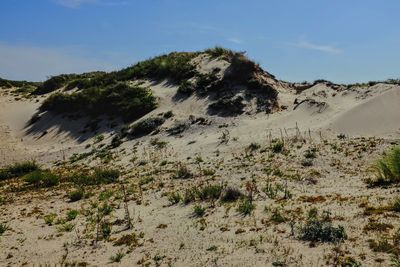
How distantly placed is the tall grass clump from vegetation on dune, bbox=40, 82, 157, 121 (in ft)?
83.3

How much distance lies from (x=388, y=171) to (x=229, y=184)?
7.08 m

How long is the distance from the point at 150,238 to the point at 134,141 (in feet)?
70.6

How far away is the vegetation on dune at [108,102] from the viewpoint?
4303 cm

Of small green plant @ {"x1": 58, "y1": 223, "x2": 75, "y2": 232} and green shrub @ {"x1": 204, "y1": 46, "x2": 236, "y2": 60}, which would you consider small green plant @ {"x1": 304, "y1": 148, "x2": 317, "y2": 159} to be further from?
green shrub @ {"x1": 204, "y1": 46, "x2": 236, "y2": 60}

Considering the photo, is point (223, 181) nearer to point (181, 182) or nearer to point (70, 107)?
point (181, 182)

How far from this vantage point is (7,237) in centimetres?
1775

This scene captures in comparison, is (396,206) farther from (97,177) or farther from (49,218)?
(97,177)

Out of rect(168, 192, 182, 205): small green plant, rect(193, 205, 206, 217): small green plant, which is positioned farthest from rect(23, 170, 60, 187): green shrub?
rect(193, 205, 206, 217): small green plant

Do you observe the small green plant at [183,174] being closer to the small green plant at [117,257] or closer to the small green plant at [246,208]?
the small green plant at [246,208]

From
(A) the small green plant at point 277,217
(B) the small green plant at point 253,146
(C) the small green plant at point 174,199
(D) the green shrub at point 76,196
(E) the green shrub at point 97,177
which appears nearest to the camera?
(A) the small green plant at point 277,217

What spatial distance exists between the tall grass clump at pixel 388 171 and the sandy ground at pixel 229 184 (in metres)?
0.80

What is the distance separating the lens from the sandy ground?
46.8 feet

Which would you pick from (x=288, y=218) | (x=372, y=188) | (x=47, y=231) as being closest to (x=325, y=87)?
(x=372, y=188)

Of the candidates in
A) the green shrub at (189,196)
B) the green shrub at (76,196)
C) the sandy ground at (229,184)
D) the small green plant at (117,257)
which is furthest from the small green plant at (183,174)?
the small green plant at (117,257)
